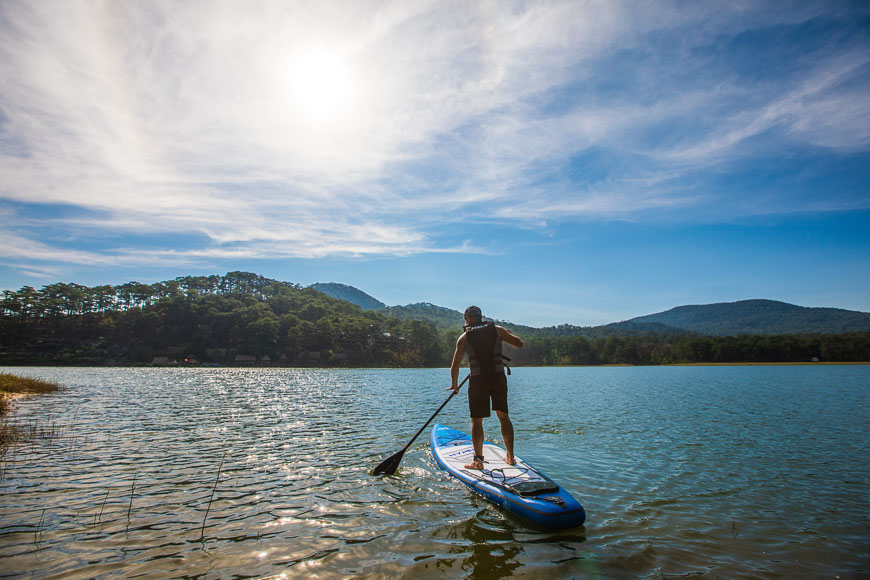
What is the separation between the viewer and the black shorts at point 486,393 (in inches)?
329

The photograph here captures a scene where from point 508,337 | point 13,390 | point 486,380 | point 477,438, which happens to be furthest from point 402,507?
point 13,390

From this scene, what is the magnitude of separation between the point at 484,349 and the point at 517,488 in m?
2.67

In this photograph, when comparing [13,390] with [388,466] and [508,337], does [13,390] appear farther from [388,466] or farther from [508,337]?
[508,337]

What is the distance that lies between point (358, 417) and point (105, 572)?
14.5 metres

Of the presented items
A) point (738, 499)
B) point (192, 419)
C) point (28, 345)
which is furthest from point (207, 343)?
point (738, 499)

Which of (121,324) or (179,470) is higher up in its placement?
(121,324)

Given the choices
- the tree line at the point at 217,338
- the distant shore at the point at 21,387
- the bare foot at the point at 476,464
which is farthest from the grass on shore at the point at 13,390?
the tree line at the point at 217,338

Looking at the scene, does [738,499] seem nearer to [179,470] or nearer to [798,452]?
[798,452]

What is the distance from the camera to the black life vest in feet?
27.8

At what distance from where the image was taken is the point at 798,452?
11945mm

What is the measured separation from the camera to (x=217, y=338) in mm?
121062

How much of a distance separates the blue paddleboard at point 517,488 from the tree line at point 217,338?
11613cm

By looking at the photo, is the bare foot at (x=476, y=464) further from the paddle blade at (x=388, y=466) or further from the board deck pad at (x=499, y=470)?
the paddle blade at (x=388, y=466)

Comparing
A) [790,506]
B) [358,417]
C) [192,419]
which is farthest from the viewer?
[358,417]
